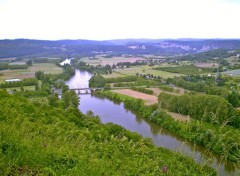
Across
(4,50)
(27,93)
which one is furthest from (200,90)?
(4,50)

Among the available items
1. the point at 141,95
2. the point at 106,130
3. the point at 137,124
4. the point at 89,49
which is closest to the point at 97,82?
Result: the point at 141,95

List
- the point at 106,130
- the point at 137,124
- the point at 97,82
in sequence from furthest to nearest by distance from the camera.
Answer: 1. the point at 97,82
2. the point at 137,124
3. the point at 106,130

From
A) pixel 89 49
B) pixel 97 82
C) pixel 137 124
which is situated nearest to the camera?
pixel 137 124

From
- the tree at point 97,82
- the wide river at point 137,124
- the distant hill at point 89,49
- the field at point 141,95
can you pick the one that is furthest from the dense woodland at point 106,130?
the distant hill at point 89,49

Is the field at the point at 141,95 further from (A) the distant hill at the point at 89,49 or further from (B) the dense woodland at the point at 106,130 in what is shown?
(A) the distant hill at the point at 89,49

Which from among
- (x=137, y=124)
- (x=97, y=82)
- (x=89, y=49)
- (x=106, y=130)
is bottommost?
(x=137, y=124)

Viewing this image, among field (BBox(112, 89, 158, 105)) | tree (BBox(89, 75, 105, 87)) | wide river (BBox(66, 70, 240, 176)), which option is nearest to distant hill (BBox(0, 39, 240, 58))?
tree (BBox(89, 75, 105, 87))

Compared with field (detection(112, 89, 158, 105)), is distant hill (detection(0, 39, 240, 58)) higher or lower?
higher

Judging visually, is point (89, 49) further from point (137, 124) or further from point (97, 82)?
point (137, 124)

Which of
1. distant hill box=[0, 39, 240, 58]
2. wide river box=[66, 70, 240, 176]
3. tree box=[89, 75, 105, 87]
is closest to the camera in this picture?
wide river box=[66, 70, 240, 176]

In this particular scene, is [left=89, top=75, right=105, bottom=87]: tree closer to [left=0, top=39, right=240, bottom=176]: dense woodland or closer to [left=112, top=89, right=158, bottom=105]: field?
[left=0, top=39, right=240, bottom=176]: dense woodland

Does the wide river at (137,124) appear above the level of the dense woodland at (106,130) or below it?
below
